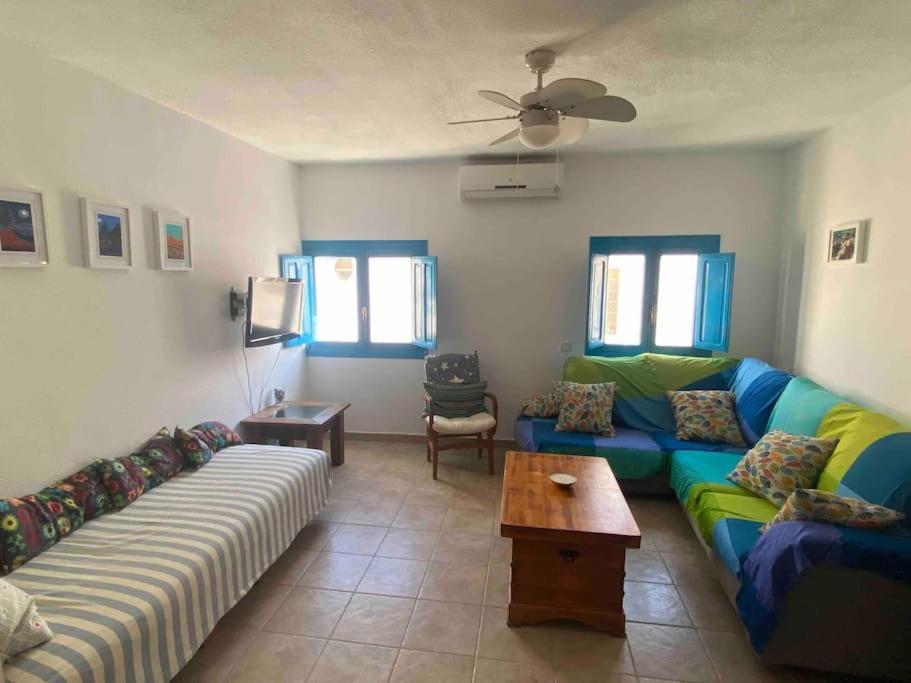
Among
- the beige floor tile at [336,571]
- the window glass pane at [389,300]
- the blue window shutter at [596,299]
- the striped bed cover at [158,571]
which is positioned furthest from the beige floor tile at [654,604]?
the window glass pane at [389,300]

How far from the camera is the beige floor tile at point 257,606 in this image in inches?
92.5

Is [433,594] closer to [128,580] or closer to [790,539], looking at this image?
[128,580]

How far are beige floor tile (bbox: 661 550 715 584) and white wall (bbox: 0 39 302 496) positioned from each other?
10.3 feet

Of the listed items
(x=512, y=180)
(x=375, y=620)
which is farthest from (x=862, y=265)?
(x=375, y=620)

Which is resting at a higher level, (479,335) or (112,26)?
(112,26)

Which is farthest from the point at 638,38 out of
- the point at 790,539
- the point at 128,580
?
the point at 128,580

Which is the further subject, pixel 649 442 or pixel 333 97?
pixel 649 442

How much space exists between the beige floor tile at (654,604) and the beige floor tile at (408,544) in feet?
3.70

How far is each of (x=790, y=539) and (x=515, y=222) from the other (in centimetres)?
327

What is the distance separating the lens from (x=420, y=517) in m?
3.37

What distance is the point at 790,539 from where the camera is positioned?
6.38ft

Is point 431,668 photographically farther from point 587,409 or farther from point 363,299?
point 363,299

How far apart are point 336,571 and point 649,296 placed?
11.2ft

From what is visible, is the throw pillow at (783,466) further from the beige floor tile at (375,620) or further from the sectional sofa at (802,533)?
the beige floor tile at (375,620)
